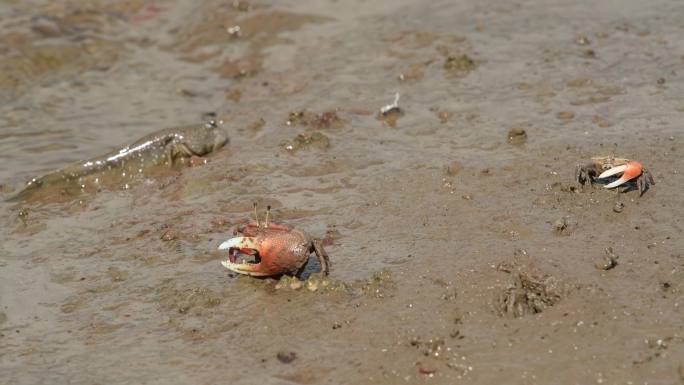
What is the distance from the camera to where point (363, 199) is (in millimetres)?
5273

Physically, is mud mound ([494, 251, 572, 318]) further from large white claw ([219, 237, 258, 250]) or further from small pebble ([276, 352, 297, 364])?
large white claw ([219, 237, 258, 250])

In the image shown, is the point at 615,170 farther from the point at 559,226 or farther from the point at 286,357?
the point at 286,357

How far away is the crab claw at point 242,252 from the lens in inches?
161

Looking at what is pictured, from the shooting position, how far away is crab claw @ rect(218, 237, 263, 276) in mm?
4078

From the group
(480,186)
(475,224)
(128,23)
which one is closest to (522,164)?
(480,186)

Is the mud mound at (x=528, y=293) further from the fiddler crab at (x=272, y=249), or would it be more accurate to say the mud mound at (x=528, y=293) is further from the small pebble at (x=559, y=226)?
the fiddler crab at (x=272, y=249)

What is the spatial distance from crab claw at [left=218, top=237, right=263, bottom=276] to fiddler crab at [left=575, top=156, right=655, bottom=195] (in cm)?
213

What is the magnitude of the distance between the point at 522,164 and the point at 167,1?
20.4 ft

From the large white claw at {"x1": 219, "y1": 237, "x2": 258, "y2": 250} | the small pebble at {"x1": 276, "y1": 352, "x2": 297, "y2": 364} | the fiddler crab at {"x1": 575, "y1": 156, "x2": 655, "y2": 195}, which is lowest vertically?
the small pebble at {"x1": 276, "y1": 352, "x2": 297, "y2": 364}

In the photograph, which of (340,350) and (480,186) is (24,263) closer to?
(340,350)

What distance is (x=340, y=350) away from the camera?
377cm

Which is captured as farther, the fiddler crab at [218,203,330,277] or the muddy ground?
the fiddler crab at [218,203,330,277]

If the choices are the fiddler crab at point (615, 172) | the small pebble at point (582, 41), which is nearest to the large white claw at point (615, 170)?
the fiddler crab at point (615, 172)

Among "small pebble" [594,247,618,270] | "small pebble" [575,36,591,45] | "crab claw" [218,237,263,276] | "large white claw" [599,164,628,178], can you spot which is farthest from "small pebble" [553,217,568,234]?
"small pebble" [575,36,591,45]
